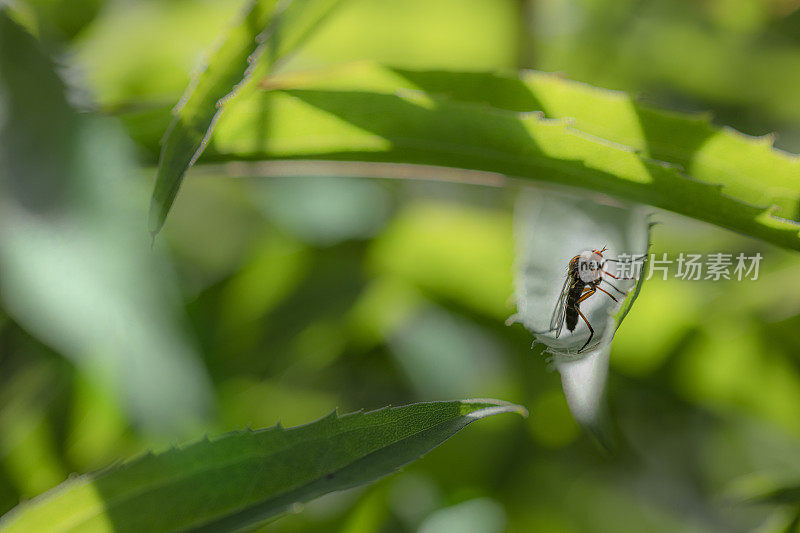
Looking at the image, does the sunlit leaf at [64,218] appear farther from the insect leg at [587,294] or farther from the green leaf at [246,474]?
the insect leg at [587,294]

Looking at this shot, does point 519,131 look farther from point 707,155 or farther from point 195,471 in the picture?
point 195,471

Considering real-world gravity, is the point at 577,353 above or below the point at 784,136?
below

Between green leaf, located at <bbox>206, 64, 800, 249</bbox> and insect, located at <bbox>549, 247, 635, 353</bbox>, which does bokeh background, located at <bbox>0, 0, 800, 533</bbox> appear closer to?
green leaf, located at <bbox>206, 64, 800, 249</bbox>

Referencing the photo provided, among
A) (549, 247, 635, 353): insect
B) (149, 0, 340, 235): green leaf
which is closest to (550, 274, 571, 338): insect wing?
(549, 247, 635, 353): insect

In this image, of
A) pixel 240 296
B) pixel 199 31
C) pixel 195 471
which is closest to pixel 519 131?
pixel 195 471
